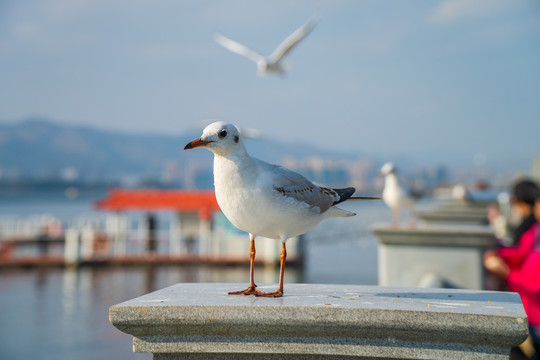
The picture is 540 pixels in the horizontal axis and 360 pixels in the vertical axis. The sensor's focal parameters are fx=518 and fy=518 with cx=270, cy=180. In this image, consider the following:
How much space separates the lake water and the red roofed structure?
288 centimetres

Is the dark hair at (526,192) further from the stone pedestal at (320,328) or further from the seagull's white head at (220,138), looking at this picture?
the seagull's white head at (220,138)

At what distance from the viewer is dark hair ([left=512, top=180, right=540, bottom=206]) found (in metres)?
5.25

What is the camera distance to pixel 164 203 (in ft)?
73.4

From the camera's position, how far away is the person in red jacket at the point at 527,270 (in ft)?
13.7

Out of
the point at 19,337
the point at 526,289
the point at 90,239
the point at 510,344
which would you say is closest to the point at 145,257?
the point at 90,239

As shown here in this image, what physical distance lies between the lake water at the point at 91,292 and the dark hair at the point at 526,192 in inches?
75.5

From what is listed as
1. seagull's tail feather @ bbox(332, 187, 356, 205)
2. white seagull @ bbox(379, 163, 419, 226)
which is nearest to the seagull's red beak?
seagull's tail feather @ bbox(332, 187, 356, 205)

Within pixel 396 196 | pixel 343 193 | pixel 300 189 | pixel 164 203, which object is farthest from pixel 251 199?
pixel 164 203

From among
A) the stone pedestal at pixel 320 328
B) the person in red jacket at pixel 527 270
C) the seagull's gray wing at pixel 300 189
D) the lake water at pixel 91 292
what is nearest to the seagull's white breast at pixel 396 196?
the lake water at pixel 91 292

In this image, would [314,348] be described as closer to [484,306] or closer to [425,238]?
[484,306]

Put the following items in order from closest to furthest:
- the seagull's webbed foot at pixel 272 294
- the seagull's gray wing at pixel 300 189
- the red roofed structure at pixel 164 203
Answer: the seagull's webbed foot at pixel 272 294 < the seagull's gray wing at pixel 300 189 < the red roofed structure at pixel 164 203

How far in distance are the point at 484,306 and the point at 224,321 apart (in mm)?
1304

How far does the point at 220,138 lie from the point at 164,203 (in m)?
20.0

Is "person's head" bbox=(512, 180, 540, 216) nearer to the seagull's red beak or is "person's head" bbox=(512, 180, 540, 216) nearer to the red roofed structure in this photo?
the seagull's red beak
